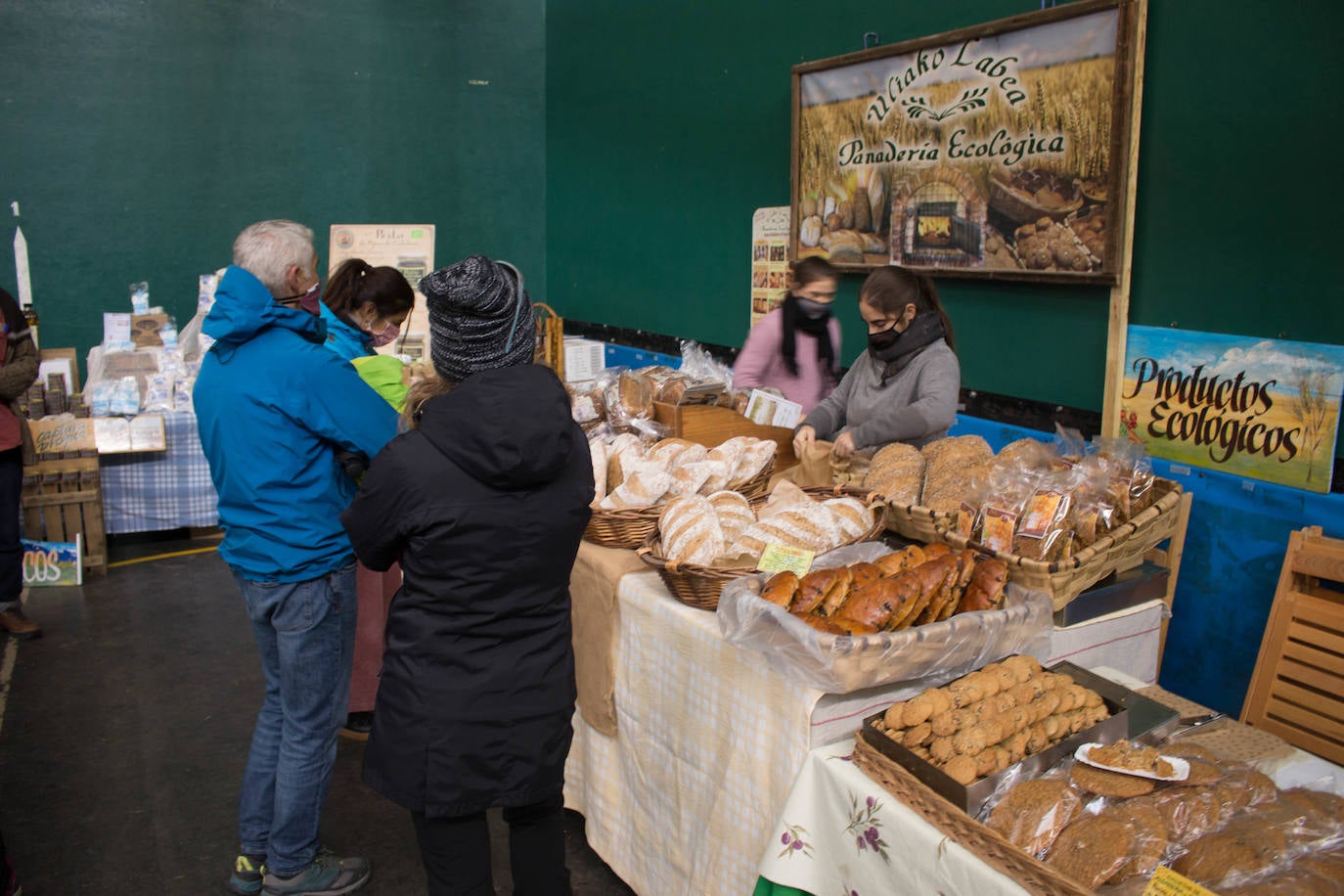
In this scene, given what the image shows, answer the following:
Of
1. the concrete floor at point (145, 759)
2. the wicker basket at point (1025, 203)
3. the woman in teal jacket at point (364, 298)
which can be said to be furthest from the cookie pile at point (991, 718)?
the wicker basket at point (1025, 203)

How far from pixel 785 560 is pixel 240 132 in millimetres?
6589

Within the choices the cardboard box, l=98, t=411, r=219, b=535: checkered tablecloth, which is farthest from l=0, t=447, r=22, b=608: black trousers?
the cardboard box

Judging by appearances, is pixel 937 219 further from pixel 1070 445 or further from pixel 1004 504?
pixel 1004 504

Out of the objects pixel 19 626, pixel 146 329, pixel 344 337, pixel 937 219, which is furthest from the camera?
pixel 146 329

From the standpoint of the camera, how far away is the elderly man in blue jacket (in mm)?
2275

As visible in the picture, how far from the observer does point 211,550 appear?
18.6 ft

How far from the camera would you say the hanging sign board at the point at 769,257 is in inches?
224

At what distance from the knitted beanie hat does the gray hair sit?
0.72 meters

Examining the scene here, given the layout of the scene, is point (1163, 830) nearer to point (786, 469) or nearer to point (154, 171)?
point (786, 469)

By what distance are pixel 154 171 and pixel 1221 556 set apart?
6.90 metres

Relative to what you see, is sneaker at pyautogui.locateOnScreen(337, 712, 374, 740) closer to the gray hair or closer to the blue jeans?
the blue jeans

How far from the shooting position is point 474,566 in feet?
5.76

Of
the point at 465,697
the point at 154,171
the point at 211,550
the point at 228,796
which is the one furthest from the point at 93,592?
the point at 465,697

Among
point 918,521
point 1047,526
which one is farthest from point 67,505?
point 1047,526
